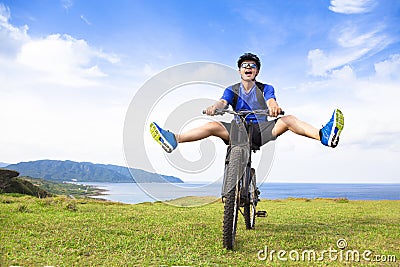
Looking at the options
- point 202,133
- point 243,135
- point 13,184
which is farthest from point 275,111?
point 13,184

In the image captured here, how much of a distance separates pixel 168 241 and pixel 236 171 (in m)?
1.33

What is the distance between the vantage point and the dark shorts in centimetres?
544

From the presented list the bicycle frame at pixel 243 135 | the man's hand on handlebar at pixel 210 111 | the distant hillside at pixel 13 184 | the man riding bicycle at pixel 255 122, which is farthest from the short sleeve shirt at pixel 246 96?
the distant hillside at pixel 13 184

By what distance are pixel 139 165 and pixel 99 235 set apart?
116cm

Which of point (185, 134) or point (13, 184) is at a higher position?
point (185, 134)

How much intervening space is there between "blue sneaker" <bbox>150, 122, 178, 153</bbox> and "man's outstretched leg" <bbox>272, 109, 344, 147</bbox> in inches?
59.8

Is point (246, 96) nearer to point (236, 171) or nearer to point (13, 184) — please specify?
point (236, 171)

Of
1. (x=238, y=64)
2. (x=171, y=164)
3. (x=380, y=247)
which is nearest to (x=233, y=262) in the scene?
(x=171, y=164)

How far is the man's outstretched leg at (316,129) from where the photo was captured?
16.0ft

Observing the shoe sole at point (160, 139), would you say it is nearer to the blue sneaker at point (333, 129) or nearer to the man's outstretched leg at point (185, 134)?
the man's outstretched leg at point (185, 134)

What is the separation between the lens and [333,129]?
4848 millimetres

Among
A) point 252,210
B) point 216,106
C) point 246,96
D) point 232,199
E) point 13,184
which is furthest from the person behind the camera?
point 13,184

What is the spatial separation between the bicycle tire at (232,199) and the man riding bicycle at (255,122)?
556 millimetres

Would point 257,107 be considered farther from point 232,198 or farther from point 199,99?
point 232,198
